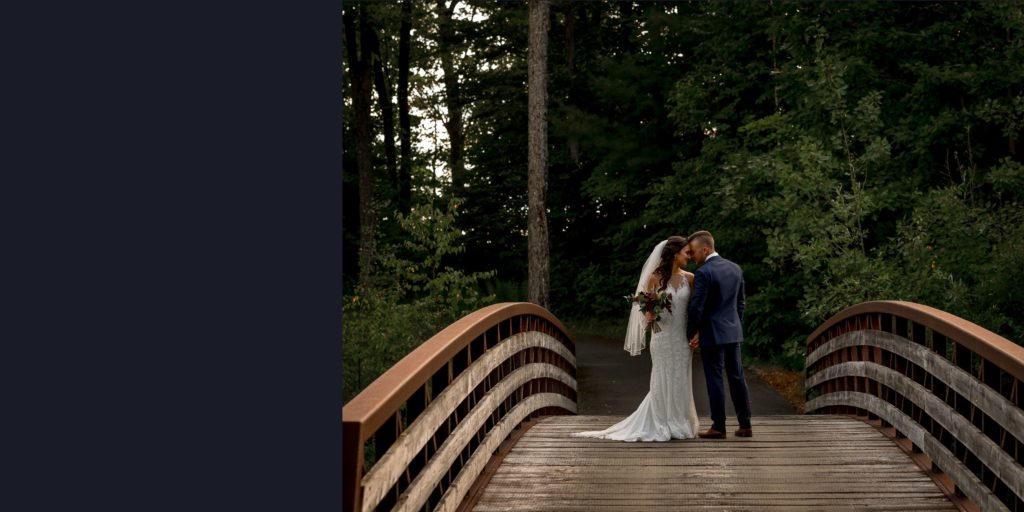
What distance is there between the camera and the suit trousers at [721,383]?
914 centimetres

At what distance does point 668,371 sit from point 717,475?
2.25 m

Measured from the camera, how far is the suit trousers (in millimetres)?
9141

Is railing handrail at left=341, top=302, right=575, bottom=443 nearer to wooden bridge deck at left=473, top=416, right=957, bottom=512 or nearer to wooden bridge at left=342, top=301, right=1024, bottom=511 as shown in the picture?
wooden bridge at left=342, top=301, right=1024, bottom=511

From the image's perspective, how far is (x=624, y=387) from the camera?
62.0 ft

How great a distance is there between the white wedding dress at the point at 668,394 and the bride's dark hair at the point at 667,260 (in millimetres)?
79

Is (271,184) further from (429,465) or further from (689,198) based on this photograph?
(689,198)

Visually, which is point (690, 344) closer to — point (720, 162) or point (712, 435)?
point (712, 435)

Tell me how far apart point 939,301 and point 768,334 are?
7185 mm

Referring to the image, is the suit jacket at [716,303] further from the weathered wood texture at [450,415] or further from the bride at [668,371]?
the weathered wood texture at [450,415]

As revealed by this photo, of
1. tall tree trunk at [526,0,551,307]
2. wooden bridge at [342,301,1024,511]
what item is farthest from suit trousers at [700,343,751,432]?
tall tree trunk at [526,0,551,307]

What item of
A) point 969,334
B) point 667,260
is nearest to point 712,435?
point 667,260

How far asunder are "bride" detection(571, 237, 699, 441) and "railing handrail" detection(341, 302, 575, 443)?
198 cm

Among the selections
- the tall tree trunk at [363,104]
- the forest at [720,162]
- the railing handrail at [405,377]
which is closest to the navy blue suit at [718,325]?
the railing handrail at [405,377]

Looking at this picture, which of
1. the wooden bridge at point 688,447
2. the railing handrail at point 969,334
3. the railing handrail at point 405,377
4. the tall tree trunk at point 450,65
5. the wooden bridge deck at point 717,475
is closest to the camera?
the railing handrail at point 405,377
